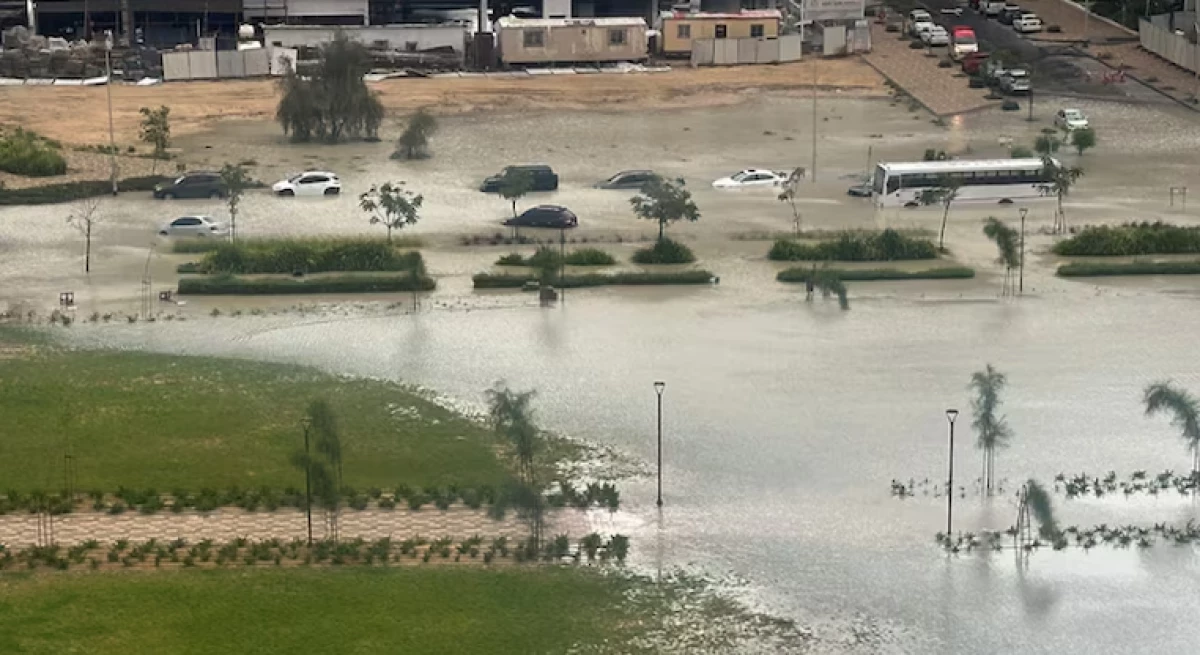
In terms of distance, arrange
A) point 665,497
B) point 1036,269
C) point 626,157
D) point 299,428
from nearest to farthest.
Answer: point 665,497 → point 299,428 → point 1036,269 → point 626,157

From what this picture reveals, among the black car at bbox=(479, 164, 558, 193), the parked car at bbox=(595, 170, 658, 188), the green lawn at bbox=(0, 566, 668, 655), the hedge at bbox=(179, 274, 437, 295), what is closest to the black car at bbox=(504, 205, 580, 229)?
the black car at bbox=(479, 164, 558, 193)

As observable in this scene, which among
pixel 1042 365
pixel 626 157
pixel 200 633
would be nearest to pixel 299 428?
pixel 200 633

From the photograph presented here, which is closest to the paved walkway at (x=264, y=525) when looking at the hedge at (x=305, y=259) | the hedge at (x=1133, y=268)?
the hedge at (x=305, y=259)

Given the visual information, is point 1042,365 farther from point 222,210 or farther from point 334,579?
point 222,210

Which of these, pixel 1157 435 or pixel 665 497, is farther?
pixel 1157 435

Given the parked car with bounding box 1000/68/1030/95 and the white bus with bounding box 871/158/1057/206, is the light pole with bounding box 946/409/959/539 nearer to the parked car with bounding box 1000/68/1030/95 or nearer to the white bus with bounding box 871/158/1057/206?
the white bus with bounding box 871/158/1057/206

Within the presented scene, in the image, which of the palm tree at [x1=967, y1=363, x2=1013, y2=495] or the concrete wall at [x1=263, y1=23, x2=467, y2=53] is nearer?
the palm tree at [x1=967, y1=363, x2=1013, y2=495]
